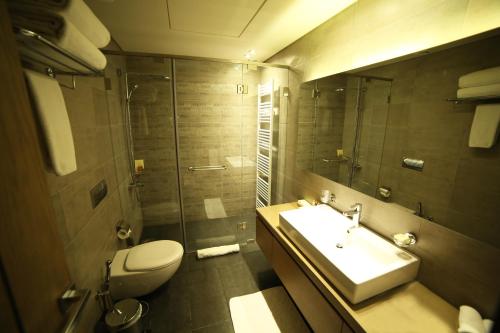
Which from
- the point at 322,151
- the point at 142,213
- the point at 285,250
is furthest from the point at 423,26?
the point at 142,213

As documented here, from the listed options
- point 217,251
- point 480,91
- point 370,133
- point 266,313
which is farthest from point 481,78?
point 217,251

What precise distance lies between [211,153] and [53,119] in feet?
6.49

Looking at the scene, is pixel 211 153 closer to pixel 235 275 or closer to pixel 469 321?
pixel 235 275

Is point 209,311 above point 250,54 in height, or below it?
below

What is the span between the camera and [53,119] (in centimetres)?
90

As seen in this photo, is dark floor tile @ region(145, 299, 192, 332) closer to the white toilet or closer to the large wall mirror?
the white toilet

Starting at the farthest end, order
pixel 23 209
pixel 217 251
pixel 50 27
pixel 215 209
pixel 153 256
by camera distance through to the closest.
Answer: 1. pixel 215 209
2. pixel 217 251
3. pixel 153 256
4. pixel 50 27
5. pixel 23 209

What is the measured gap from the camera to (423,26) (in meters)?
1.04

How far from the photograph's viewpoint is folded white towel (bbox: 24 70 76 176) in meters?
0.83

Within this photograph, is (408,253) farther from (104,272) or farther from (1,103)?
(104,272)

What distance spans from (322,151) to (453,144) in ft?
3.22

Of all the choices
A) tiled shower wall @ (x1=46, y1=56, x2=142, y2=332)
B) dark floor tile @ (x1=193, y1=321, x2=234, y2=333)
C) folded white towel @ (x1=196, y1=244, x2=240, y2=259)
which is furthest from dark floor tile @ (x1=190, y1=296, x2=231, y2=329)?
tiled shower wall @ (x1=46, y1=56, x2=142, y2=332)

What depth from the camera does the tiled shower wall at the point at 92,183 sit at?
1240 millimetres

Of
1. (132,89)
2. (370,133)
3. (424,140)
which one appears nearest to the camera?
(424,140)
